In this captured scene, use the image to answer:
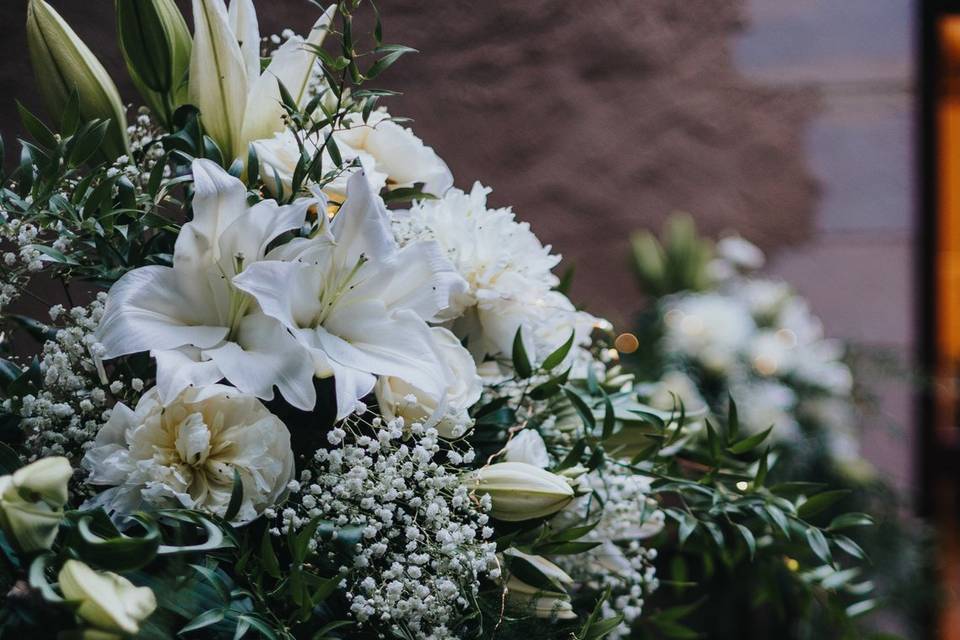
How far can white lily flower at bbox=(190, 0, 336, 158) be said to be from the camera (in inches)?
20.0

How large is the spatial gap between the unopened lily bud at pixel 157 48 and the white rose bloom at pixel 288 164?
→ 76mm

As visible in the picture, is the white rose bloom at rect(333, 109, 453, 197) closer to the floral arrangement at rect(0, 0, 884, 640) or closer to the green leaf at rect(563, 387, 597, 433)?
the floral arrangement at rect(0, 0, 884, 640)

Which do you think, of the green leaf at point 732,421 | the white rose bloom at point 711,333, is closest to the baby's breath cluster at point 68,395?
the green leaf at point 732,421

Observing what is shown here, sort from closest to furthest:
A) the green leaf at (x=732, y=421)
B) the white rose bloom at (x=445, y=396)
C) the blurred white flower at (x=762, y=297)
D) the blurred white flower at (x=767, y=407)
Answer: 1. the white rose bloom at (x=445, y=396)
2. the green leaf at (x=732, y=421)
3. the blurred white flower at (x=767, y=407)
4. the blurred white flower at (x=762, y=297)

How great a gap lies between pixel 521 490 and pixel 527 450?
0.04m

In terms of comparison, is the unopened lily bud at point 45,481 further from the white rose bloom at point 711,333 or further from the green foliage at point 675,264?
the green foliage at point 675,264

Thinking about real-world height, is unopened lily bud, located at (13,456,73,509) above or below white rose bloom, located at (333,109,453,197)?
below

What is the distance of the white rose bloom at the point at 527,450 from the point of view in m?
0.52

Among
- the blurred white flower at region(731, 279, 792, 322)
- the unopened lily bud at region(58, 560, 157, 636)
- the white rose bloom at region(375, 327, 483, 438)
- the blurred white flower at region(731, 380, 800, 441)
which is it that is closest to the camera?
the unopened lily bud at region(58, 560, 157, 636)

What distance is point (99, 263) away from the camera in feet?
1.64

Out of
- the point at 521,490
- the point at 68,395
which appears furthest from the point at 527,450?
the point at 68,395

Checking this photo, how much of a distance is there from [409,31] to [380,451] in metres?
0.53

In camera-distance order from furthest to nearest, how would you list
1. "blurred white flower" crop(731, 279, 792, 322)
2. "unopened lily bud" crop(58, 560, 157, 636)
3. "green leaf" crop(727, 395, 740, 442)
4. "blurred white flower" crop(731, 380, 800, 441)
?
"blurred white flower" crop(731, 279, 792, 322) → "blurred white flower" crop(731, 380, 800, 441) → "green leaf" crop(727, 395, 740, 442) → "unopened lily bud" crop(58, 560, 157, 636)

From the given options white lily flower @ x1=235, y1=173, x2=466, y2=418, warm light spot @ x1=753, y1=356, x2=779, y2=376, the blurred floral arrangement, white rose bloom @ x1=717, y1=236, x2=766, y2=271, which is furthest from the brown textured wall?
white lily flower @ x1=235, y1=173, x2=466, y2=418
